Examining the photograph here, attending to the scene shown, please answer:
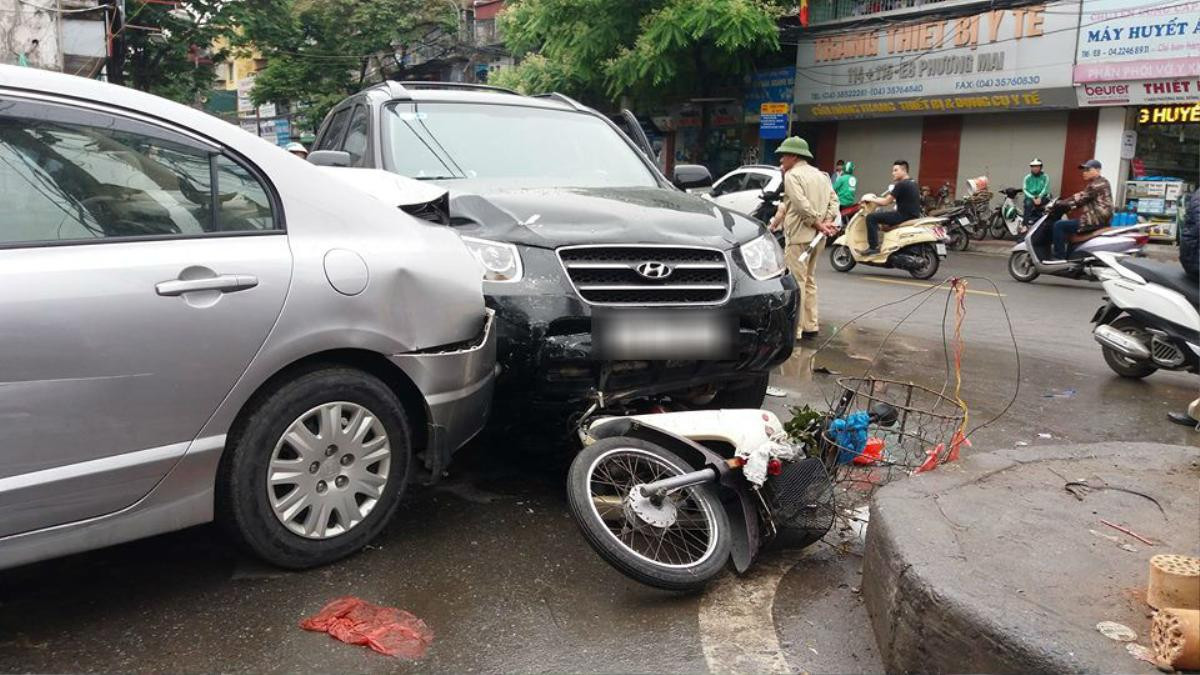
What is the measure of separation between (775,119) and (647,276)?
65.1 feet

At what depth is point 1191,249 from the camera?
5391 mm

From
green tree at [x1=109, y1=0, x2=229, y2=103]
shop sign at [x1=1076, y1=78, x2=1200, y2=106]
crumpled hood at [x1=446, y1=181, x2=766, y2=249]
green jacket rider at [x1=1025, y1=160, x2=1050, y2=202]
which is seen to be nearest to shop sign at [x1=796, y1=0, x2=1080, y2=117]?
shop sign at [x1=1076, y1=78, x2=1200, y2=106]

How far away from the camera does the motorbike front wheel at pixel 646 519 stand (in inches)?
117

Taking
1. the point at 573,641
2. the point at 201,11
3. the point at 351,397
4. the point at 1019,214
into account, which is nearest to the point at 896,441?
the point at 573,641

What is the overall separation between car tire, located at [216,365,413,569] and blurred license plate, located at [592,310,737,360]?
916 mm

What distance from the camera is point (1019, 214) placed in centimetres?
1680

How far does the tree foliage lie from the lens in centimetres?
1886

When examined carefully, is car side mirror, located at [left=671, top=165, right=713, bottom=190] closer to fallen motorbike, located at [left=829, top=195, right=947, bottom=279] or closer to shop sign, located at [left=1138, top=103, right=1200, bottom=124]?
fallen motorbike, located at [left=829, top=195, right=947, bottom=279]

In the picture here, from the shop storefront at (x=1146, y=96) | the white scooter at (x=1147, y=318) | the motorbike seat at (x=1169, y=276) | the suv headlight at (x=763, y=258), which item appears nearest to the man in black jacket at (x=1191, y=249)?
the motorbike seat at (x=1169, y=276)

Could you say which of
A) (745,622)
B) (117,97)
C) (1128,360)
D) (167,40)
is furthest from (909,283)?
(167,40)

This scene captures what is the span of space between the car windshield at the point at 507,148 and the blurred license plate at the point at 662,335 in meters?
1.29

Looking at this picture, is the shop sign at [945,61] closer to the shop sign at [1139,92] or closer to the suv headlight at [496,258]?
the shop sign at [1139,92]

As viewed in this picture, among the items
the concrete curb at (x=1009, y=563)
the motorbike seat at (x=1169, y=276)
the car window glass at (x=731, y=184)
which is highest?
the car window glass at (x=731, y=184)

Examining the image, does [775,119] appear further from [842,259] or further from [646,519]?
[646,519]
